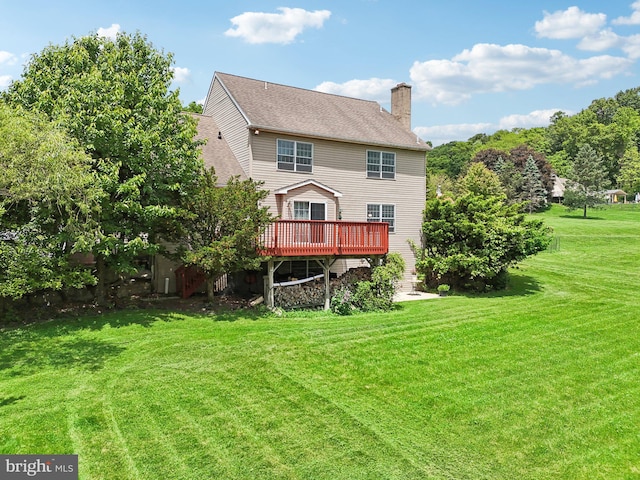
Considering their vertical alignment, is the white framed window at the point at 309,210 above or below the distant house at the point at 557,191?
below

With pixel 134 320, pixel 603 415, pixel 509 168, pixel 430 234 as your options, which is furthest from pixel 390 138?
pixel 509 168

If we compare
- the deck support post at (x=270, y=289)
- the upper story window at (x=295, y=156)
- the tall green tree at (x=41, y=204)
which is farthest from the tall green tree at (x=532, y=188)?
the tall green tree at (x=41, y=204)

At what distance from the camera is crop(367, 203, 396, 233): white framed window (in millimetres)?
19359

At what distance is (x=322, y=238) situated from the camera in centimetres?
1463

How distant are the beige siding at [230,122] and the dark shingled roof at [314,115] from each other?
40 cm

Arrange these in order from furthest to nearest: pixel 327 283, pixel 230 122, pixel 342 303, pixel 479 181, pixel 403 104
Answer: pixel 479 181, pixel 403 104, pixel 230 122, pixel 327 283, pixel 342 303

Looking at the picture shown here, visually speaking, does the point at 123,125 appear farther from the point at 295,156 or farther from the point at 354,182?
the point at 354,182

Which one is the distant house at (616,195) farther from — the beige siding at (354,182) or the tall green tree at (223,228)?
the tall green tree at (223,228)

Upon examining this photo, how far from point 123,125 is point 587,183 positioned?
50.2 meters

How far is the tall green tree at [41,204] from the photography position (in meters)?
8.36

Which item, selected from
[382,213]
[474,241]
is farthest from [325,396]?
[382,213]

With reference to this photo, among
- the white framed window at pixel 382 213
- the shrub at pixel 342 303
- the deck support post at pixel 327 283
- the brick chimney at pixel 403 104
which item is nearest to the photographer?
the shrub at pixel 342 303

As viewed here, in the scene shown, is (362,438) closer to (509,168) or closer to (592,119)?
(509,168)

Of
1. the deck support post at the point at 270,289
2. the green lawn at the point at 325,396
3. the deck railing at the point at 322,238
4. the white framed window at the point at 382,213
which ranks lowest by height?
the green lawn at the point at 325,396
